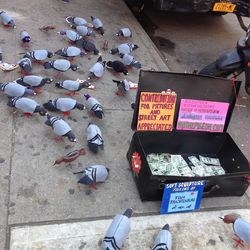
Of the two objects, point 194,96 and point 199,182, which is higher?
point 194,96

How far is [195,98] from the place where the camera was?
2789 millimetres

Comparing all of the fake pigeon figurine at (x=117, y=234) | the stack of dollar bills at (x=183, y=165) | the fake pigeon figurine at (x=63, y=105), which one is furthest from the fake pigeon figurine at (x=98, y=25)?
the fake pigeon figurine at (x=117, y=234)

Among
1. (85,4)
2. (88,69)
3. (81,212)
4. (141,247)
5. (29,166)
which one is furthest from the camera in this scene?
(85,4)

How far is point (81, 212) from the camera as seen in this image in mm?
2439

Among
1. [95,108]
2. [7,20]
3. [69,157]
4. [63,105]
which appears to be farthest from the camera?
[7,20]

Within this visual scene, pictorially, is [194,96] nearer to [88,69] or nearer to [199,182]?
[199,182]

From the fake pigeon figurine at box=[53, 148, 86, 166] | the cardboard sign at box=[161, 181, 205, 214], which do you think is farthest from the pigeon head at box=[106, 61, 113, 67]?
the cardboard sign at box=[161, 181, 205, 214]

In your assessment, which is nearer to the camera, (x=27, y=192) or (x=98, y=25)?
(x=27, y=192)

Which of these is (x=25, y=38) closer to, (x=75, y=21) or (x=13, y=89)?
(x=75, y=21)

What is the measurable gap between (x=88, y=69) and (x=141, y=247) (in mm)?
2361

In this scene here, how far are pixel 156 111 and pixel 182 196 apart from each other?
0.65 meters

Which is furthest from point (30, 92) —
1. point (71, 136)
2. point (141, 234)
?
point (141, 234)

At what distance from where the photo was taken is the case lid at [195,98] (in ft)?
8.74

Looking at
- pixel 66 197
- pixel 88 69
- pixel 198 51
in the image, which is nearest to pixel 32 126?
pixel 66 197
